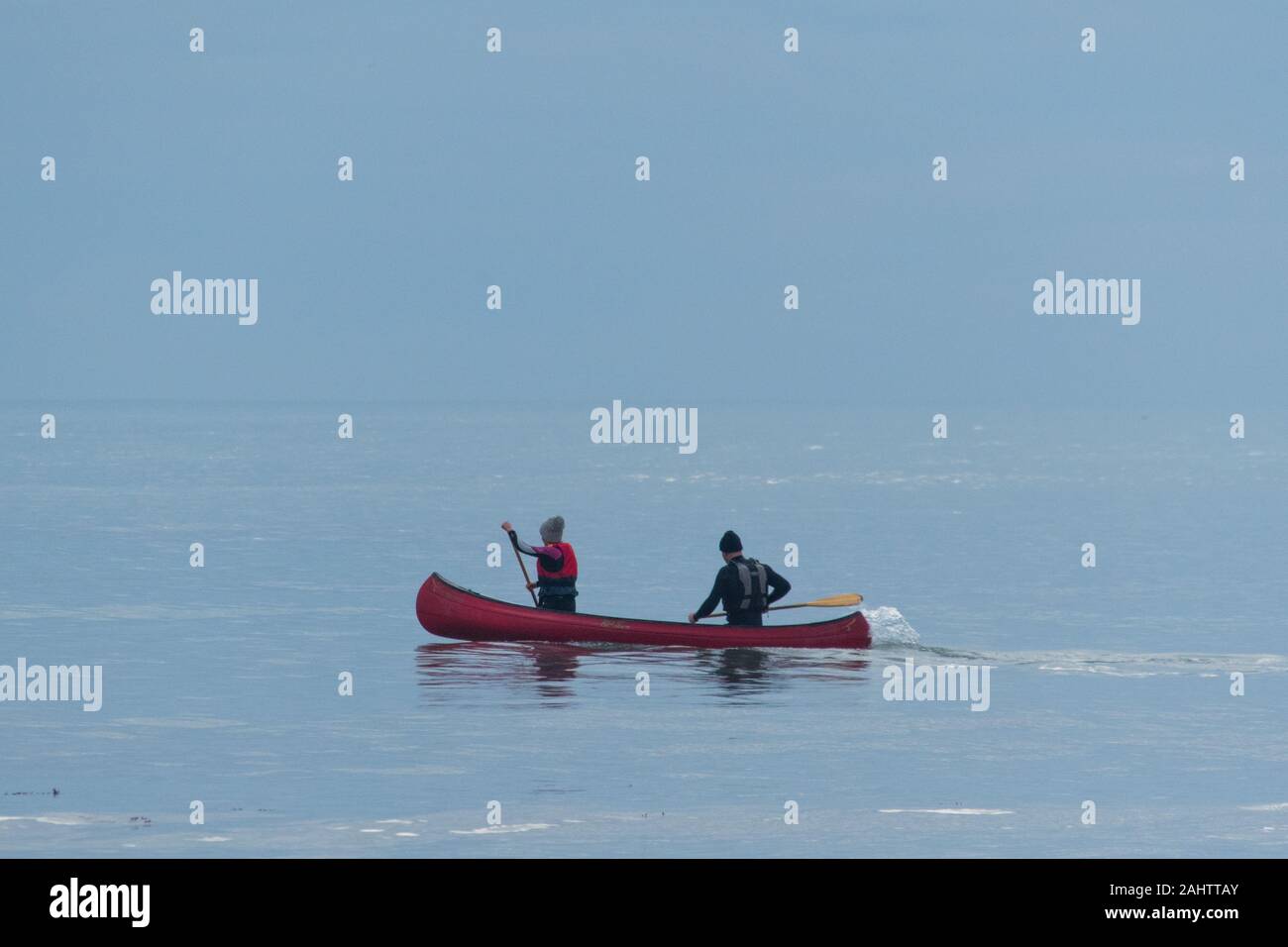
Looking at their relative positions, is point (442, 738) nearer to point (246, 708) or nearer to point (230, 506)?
point (246, 708)

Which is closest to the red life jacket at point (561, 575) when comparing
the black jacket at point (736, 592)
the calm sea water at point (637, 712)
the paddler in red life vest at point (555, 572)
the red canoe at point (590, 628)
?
the paddler in red life vest at point (555, 572)

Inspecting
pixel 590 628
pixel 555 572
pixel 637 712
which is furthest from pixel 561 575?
pixel 637 712

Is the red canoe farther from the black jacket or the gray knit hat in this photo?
the gray knit hat

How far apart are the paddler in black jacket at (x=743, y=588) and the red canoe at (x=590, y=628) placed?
208 millimetres

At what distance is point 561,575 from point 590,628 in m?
0.87

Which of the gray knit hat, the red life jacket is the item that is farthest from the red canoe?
the gray knit hat

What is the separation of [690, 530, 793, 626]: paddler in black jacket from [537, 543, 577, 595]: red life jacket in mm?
1983

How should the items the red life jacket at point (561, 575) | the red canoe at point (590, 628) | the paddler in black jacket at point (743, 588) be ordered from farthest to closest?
the red life jacket at point (561, 575) → the red canoe at point (590, 628) → the paddler in black jacket at point (743, 588)

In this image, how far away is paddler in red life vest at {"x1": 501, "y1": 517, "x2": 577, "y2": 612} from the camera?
Result: 990 inches

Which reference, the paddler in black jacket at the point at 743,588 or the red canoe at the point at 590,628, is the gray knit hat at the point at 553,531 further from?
the paddler in black jacket at the point at 743,588

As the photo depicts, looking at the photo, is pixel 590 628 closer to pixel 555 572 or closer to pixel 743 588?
pixel 555 572

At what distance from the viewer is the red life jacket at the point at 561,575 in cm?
2562
